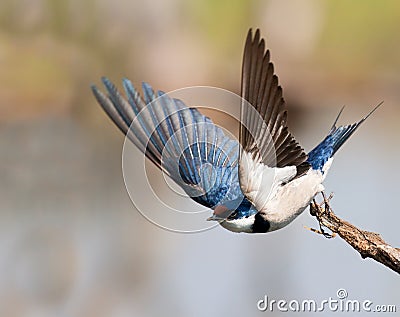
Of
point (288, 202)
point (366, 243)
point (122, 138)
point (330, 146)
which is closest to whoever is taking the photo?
point (366, 243)

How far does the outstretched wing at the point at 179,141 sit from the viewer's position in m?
1.34

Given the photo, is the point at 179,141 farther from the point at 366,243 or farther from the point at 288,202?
the point at 366,243

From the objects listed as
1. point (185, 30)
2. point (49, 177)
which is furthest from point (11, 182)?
point (185, 30)

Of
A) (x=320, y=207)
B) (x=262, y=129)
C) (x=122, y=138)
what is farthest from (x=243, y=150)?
(x=122, y=138)

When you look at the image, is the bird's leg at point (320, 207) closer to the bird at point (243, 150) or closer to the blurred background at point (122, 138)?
the bird at point (243, 150)

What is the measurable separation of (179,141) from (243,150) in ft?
0.89

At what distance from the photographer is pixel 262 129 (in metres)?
1.20

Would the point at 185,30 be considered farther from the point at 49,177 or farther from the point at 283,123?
the point at 283,123

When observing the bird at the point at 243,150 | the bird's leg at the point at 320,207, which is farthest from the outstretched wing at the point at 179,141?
the bird's leg at the point at 320,207

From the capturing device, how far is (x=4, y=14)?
248 centimetres

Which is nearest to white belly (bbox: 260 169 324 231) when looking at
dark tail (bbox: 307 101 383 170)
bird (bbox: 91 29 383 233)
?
bird (bbox: 91 29 383 233)

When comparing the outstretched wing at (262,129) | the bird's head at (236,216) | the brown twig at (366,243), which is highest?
the outstretched wing at (262,129)

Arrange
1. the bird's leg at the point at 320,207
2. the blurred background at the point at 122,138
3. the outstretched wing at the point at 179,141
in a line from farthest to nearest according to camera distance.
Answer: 1. the blurred background at the point at 122,138
2. the outstretched wing at the point at 179,141
3. the bird's leg at the point at 320,207

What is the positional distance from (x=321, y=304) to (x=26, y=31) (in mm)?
→ 1205
